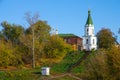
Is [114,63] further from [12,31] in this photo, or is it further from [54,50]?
[12,31]

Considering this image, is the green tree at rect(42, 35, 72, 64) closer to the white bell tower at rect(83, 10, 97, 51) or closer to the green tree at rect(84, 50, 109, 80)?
the white bell tower at rect(83, 10, 97, 51)

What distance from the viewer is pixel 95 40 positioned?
221ft

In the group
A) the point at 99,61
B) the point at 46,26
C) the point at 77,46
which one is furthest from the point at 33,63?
the point at 77,46

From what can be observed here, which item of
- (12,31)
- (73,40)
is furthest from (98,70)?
(73,40)

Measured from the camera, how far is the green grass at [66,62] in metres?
42.2

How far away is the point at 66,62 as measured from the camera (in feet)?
160

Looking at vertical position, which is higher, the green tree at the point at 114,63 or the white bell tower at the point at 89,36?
the white bell tower at the point at 89,36

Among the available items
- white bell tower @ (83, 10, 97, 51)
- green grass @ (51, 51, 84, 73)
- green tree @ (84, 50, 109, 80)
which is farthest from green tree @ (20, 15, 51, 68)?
green tree @ (84, 50, 109, 80)

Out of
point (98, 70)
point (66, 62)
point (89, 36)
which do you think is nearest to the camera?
point (98, 70)

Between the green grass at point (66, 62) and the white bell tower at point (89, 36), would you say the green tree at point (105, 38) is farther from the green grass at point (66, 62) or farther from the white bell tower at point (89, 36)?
the green grass at point (66, 62)

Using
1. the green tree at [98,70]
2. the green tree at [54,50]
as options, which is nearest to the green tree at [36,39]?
the green tree at [54,50]

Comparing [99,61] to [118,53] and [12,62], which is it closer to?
[118,53]

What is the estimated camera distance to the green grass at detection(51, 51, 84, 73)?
42.2m

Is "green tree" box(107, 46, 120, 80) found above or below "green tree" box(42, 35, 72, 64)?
below
